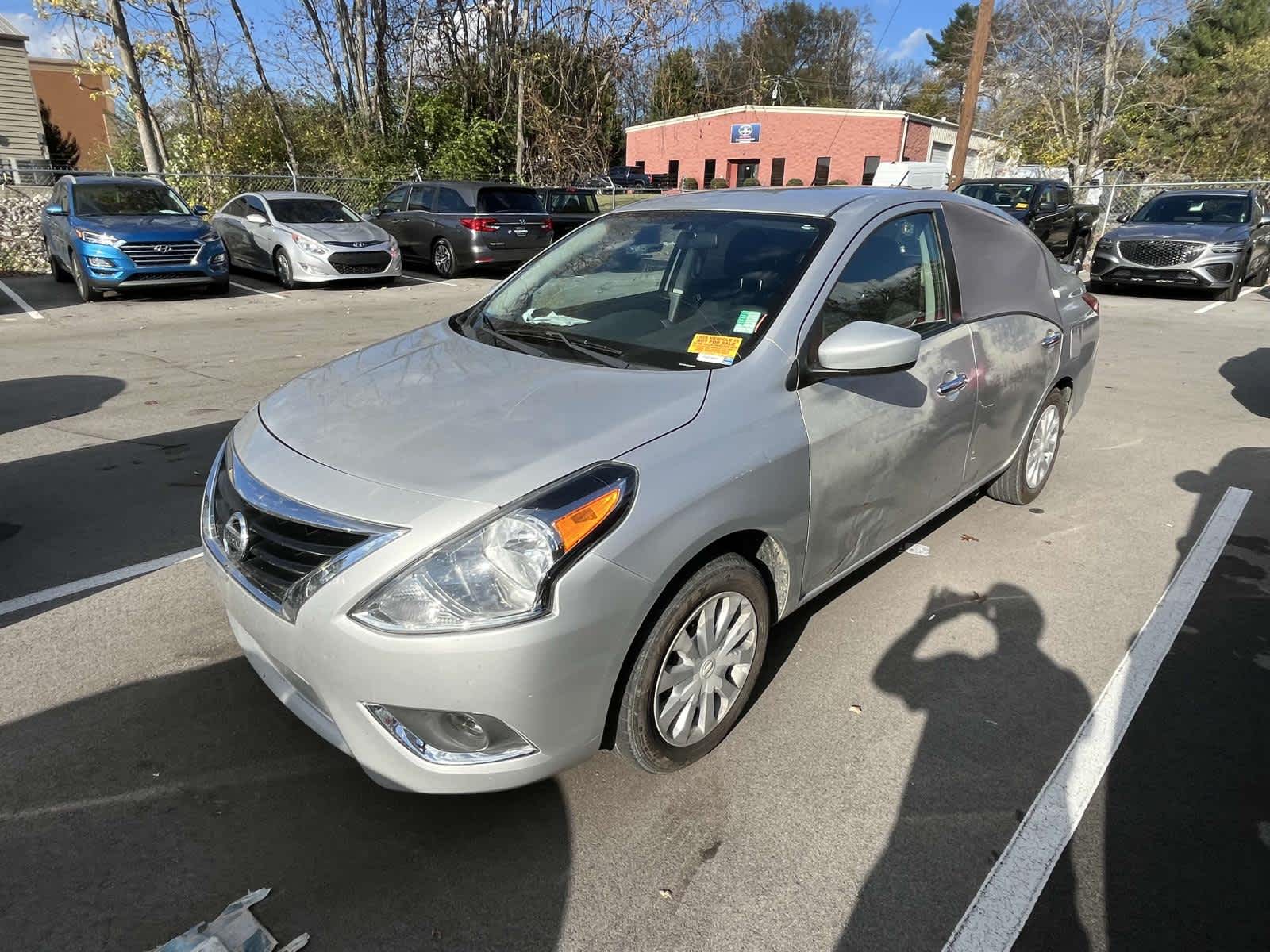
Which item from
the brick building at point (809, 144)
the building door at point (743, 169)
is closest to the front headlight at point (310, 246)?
the brick building at point (809, 144)

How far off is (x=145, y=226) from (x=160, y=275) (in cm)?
73

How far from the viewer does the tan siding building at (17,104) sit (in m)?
27.0

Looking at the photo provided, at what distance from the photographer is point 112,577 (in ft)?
12.4

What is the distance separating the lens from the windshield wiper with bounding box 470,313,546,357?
10.1ft

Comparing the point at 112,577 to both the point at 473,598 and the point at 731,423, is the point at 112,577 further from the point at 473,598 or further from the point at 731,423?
the point at 731,423

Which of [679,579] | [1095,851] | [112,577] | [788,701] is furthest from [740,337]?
[112,577]

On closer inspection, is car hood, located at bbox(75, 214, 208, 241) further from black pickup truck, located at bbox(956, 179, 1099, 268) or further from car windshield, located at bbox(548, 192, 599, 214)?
black pickup truck, located at bbox(956, 179, 1099, 268)

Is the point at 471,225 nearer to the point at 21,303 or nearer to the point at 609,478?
the point at 21,303

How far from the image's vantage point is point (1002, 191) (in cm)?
1719

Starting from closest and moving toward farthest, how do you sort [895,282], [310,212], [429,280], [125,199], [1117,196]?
[895,282] → [125,199] → [310,212] → [429,280] → [1117,196]

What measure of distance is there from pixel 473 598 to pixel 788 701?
57.0 inches

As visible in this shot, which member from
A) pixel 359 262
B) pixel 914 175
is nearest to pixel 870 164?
pixel 914 175

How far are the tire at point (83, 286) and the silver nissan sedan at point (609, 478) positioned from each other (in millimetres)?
10598

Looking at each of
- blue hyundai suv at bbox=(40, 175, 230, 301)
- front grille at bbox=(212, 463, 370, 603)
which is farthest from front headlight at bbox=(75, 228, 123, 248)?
front grille at bbox=(212, 463, 370, 603)
